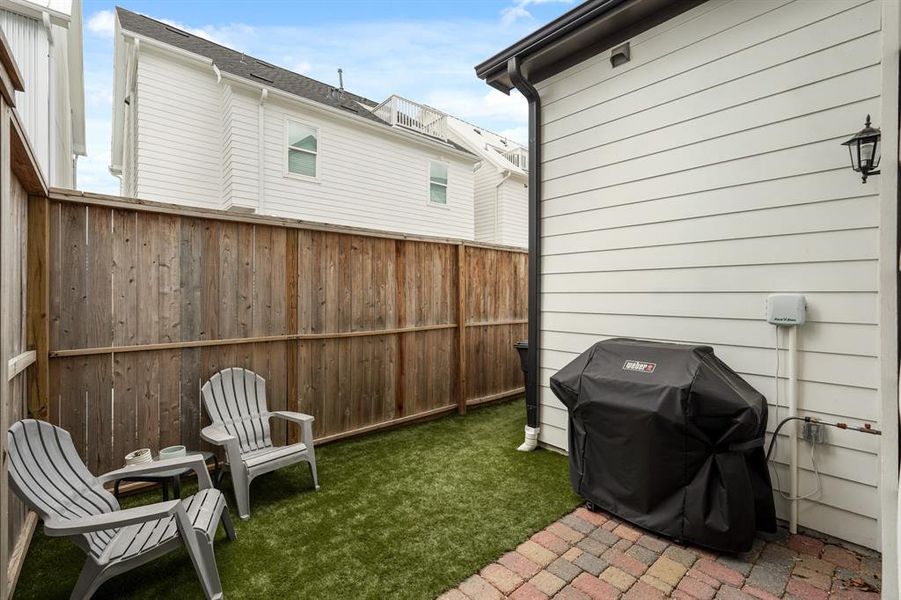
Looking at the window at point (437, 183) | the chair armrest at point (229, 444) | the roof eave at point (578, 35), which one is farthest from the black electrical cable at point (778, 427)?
the window at point (437, 183)

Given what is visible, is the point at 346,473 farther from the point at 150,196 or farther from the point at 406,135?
the point at 406,135

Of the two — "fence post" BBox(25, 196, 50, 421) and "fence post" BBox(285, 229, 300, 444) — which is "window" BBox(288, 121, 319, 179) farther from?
"fence post" BBox(25, 196, 50, 421)

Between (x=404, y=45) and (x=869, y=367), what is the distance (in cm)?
775

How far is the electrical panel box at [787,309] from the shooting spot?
2463 millimetres

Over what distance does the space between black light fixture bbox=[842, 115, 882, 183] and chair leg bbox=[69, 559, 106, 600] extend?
420 cm

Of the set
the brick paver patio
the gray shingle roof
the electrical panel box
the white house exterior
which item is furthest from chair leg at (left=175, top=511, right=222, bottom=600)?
the white house exterior

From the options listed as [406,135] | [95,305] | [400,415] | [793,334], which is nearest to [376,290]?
[400,415]

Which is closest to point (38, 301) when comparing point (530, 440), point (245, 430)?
point (245, 430)

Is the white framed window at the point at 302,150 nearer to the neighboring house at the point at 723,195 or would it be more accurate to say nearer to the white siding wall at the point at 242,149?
the white siding wall at the point at 242,149

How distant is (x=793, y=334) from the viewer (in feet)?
8.23

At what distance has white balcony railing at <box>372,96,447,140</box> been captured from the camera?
9.35 m

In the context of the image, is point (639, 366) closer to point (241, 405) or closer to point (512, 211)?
point (241, 405)

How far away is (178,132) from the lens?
23.1 ft

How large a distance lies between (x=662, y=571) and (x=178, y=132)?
28.6 feet
